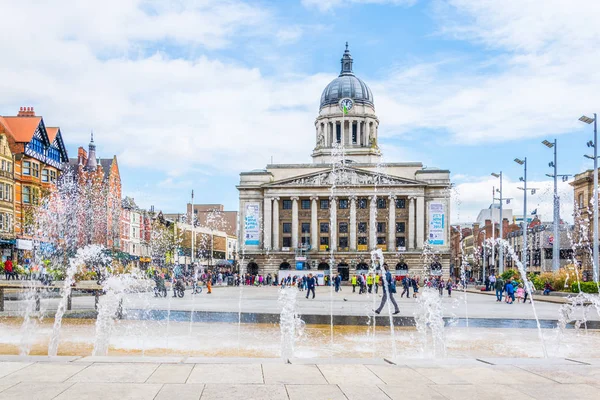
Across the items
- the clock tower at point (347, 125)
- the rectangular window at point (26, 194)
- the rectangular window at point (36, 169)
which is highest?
the clock tower at point (347, 125)

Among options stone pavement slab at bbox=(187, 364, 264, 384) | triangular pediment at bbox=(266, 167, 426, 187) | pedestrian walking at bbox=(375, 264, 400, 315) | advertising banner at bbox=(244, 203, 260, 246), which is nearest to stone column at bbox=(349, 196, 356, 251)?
triangular pediment at bbox=(266, 167, 426, 187)

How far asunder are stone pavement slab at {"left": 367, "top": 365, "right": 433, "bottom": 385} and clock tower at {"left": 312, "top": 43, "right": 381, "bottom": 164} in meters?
110

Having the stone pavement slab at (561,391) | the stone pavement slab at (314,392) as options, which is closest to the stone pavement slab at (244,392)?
the stone pavement slab at (314,392)

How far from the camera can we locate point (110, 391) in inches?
325

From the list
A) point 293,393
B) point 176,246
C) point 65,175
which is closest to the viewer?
point 293,393

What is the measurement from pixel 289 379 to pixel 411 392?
1.71 meters

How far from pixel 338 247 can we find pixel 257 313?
7866cm

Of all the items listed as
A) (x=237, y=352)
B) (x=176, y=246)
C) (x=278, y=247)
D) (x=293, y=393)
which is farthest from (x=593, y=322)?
(x=176, y=246)

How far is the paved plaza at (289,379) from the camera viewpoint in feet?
27.2

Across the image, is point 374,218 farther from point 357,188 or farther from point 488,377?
point 488,377

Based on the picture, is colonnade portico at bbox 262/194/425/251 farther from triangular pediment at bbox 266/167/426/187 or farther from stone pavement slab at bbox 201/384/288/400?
stone pavement slab at bbox 201/384/288/400

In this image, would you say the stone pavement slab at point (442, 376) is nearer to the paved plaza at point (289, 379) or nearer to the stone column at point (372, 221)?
the paved plaza at point (289, 379)

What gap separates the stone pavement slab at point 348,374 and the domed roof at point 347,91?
389 ft

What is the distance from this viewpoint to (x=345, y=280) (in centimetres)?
9762
